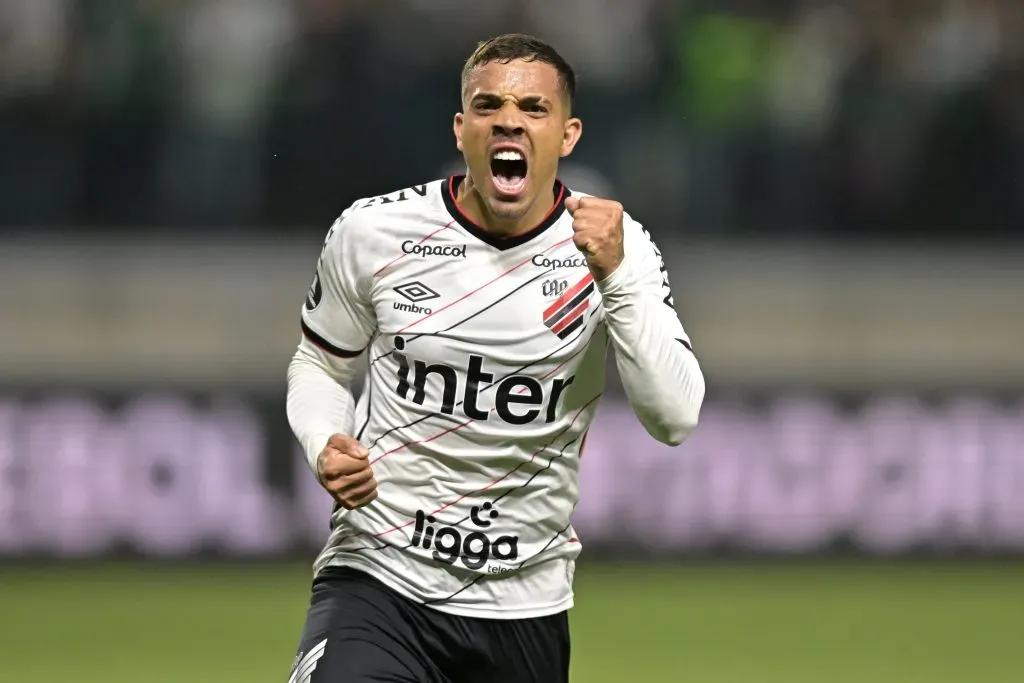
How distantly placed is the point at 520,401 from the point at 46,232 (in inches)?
253

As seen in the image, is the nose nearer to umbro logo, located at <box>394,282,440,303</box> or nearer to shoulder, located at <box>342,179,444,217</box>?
shoulder, located at <box>342,179,444,217</box>

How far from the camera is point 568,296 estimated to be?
4.41 meters

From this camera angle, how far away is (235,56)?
1021 centimetres

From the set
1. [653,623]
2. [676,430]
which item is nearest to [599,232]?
[676,430]

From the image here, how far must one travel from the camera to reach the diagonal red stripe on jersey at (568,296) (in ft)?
14.4

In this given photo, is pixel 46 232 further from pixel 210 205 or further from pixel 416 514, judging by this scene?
pixel 416 514

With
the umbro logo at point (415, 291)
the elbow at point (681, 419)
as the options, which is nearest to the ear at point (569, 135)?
the umbro logo at point (415, 291)

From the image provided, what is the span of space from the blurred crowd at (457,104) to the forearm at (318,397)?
564 cm

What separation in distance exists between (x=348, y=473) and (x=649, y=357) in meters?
0.76

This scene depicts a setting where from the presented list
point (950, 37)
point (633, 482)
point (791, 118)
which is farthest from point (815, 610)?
point (950, 37)

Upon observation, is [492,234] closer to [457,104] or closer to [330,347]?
[330,347]

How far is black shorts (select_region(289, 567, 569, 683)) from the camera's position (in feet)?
13.6

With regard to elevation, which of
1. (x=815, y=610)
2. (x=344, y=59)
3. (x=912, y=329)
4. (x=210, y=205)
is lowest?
(x=815, y=610)

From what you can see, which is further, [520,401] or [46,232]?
[46,232]
